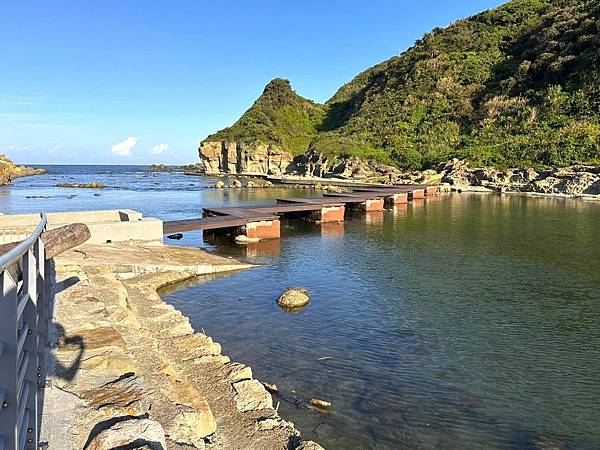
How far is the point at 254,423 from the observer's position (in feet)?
23.7

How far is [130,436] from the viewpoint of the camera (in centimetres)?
491

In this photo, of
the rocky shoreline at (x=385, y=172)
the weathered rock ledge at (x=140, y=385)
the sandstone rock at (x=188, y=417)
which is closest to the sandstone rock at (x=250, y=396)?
the weathered rock ledge at (x=140, y=385)

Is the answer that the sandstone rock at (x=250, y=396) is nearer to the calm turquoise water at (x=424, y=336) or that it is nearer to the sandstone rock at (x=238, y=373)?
the sandstone rock at (x=238, y=373)

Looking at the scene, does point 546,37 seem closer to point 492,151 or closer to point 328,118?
point 492,151

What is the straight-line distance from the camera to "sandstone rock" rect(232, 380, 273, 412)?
7.77 m

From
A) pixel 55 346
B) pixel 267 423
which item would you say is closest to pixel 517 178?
pixel 267 423

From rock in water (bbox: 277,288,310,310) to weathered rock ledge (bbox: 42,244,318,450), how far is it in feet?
11.8

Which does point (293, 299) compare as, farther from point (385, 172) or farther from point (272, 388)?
point (385, 172)

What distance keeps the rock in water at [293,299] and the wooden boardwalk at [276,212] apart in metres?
9.47

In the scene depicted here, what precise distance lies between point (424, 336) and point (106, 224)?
13.4 meters

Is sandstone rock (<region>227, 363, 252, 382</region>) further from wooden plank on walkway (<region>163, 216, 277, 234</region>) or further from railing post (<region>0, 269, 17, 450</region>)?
wooden plank on walkway (<region>163, 216, 277, 234</region>)

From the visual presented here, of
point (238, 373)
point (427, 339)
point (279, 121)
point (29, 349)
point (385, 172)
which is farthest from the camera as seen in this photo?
point (279, 121)

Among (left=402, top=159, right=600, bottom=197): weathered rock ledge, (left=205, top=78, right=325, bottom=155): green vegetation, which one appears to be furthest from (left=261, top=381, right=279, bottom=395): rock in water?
(left=205, top=78, right=325, bottom=155): green vegetation

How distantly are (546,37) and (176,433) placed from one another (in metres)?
105
